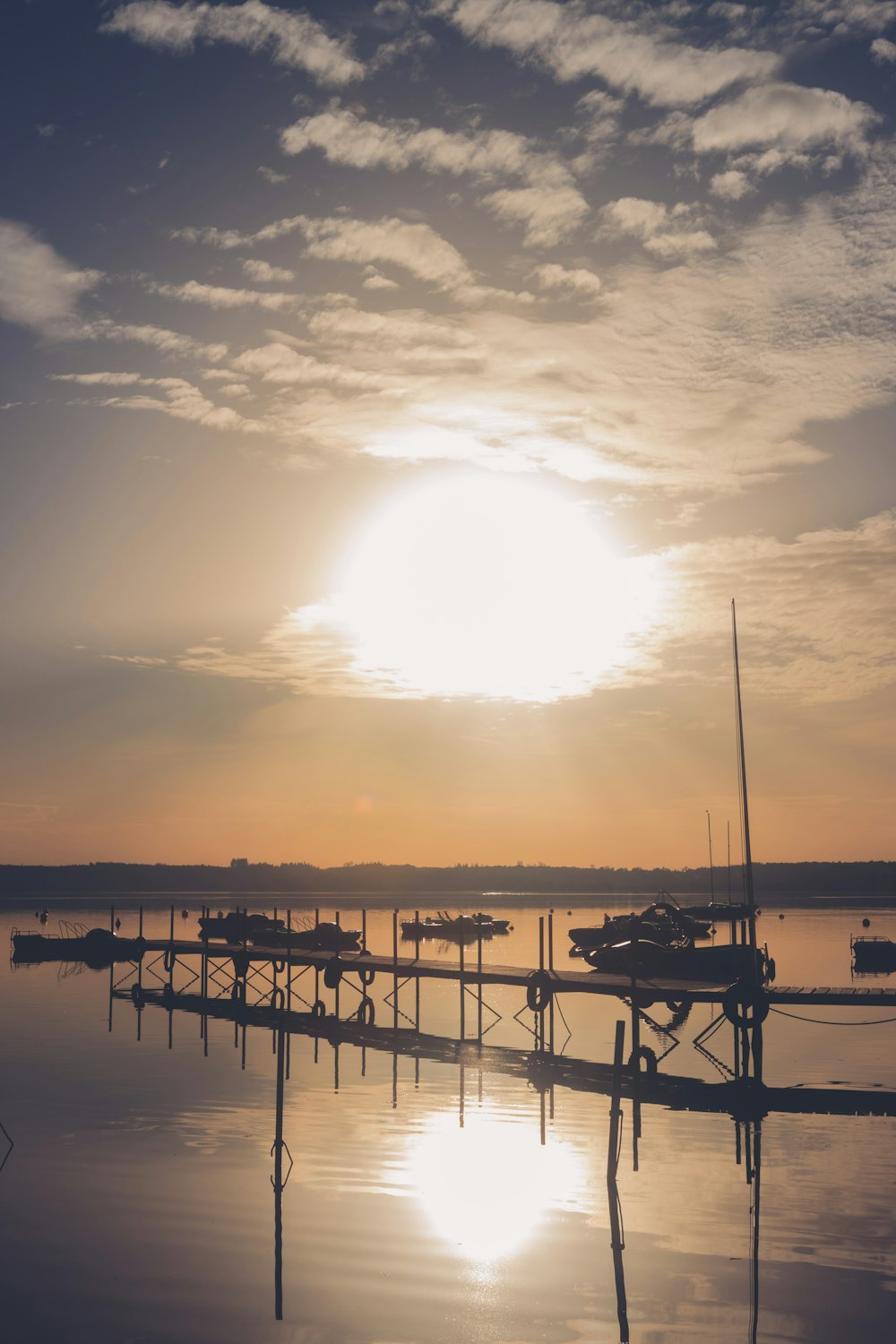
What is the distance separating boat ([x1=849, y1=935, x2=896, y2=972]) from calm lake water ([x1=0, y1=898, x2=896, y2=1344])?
134 feet

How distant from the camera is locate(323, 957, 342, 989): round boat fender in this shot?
65.7 m

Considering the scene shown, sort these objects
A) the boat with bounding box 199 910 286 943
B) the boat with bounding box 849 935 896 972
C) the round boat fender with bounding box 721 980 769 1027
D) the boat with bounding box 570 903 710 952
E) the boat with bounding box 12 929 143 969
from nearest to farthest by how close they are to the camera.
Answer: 1. the round boat fender with bounding box 721 980 769 1027
2. the boat with bounding box 570 903 710 952
3. the boat with bounding box 199 910 286 943
4. the boat with bounding box 849 935 896 972
5. the boat with bounding box 12 929 143 969

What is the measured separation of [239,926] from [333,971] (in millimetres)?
27980

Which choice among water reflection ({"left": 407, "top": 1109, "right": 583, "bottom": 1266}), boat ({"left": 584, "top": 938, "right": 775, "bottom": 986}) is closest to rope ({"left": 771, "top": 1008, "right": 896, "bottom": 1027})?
boat ({"left": 584, "top": 938, "right": 775, "bottom": 986})

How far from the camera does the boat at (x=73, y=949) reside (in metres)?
98.1

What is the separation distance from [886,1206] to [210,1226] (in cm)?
Result: 1338

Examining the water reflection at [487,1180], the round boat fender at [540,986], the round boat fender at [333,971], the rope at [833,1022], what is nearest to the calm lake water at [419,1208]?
the water reflection at [487,1180]

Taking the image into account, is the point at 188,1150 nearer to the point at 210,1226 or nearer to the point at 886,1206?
the point at 210,1226

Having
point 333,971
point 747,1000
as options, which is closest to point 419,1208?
point 747,1000

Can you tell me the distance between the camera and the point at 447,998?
7931 cm

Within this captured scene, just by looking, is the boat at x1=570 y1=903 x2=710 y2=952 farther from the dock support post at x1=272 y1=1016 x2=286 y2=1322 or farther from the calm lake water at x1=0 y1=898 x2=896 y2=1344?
the dock support post at x1=272 y1=1016 x2=286 y2=1322

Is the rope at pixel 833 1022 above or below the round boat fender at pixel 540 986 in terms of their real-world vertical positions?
below

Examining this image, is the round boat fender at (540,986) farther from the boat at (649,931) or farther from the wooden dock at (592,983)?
the boat at (649,931)

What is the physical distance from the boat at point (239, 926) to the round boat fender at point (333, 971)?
556 inches
